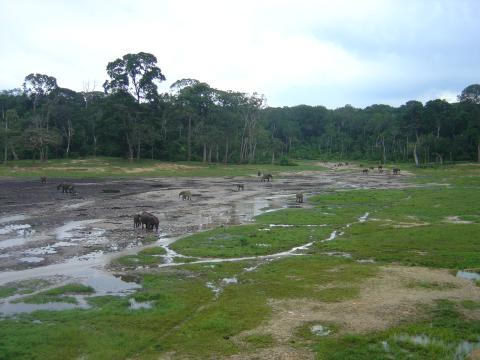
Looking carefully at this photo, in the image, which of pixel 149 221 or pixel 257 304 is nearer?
pixel 257 304

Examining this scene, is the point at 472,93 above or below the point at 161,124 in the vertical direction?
above

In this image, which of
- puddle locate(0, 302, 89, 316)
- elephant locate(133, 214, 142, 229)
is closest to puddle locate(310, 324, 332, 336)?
puddle locate(0, 302, 89, 316)

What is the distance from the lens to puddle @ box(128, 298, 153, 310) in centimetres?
1502

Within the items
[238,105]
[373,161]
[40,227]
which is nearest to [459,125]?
[373,161]

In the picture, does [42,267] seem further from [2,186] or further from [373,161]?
[373,161]

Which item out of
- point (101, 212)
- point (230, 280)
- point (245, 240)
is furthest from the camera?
point (101, 212)

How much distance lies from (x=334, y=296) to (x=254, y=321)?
3510 millimetres

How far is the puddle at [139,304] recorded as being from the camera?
15.0 meters

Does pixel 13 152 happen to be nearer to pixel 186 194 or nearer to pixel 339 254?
pixel 186 194

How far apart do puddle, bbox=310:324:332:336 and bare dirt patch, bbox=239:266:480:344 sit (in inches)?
14.4

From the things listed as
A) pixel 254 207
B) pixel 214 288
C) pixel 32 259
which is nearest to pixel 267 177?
pixel 254 207

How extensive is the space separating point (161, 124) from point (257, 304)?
8101cm

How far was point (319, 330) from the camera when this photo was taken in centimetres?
1302

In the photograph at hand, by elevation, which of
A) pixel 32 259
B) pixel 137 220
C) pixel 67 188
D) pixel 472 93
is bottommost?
pixel 32 259
